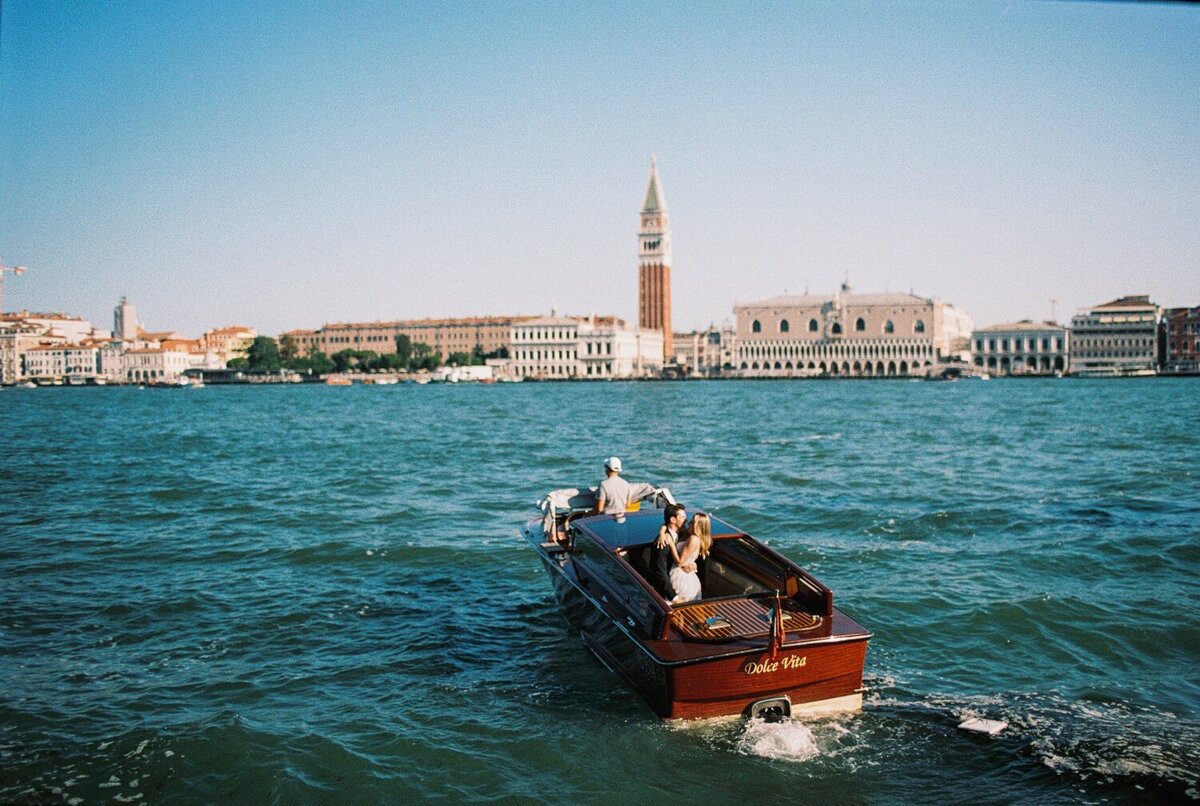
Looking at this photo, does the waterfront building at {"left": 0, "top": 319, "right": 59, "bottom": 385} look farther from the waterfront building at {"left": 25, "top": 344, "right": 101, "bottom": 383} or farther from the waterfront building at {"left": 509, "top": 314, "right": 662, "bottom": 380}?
the waterfront building at {"left": 509, "top": 314, "right": 662, "bottom": 380}

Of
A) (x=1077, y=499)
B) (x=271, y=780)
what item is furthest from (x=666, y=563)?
(x=1077, y=499)

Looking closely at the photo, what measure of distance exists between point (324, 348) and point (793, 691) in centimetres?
15412

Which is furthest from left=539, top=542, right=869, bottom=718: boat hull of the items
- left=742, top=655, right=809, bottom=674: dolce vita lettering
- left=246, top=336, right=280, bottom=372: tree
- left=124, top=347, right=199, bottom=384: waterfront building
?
left=246, top=336, right=280, bottom=372: tree

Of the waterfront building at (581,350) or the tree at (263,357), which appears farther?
the tree at (263,357)

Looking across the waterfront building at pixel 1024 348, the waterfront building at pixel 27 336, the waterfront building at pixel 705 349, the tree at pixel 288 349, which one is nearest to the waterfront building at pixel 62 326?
the waterfront building at pixel 27 336

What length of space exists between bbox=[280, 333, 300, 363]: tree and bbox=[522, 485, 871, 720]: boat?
5542 inches

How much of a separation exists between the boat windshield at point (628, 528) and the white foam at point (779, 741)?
1.87m

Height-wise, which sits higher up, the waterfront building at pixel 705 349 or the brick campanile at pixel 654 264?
the brick campanile at pixel 654 264

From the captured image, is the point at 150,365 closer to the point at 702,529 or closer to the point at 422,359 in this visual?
the point at 422,359

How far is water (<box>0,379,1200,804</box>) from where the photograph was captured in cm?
649

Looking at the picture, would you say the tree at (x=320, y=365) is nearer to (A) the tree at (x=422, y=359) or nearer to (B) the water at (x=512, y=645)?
(A) the tree at (x=422, y=359)

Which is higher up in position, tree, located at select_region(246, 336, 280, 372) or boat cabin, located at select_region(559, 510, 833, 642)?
tree, located at select_region(246, 336, 280, 372)

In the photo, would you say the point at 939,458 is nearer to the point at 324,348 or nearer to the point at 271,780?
the point at 271,780

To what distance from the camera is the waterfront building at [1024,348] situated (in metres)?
124
